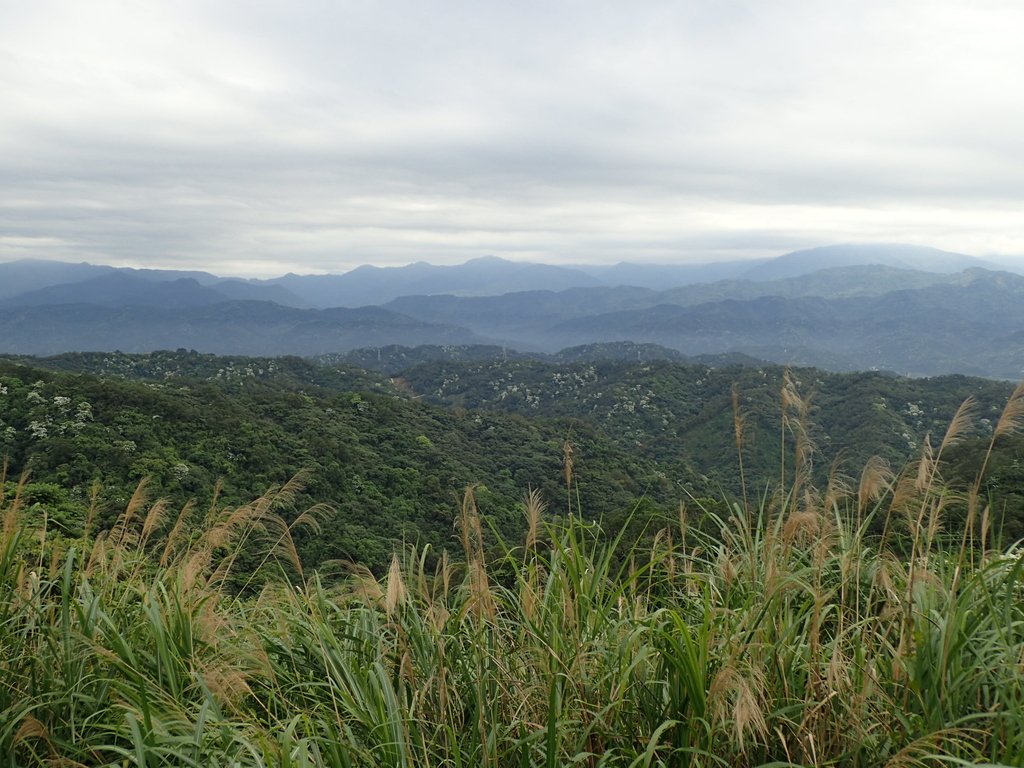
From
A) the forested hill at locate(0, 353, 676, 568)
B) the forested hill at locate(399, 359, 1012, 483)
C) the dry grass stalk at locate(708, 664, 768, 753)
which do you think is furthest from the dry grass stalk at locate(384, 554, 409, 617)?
the forested hill at locate(399, 359, 1012, 483)

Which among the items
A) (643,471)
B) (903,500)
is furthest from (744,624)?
(643,471)

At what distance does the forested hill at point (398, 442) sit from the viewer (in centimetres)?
2440

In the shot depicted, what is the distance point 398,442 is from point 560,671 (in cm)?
4724

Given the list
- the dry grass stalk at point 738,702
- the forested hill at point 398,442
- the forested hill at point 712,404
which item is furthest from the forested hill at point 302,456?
the forested hill at point 712,404

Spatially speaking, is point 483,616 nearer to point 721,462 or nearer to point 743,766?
point 743,766

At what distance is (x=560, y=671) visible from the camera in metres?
2.71

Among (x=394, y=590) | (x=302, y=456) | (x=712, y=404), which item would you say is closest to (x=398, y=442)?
(x=302, y=456)

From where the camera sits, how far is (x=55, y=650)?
3.19 meters

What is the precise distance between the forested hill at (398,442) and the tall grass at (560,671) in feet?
1.96

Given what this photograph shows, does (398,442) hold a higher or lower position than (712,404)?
higher

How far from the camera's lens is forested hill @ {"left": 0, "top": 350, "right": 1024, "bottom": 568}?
24.4 meters

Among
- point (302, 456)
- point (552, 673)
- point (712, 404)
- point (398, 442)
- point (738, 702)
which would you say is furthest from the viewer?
point (712, 404)

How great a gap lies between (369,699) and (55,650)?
5.46 feet

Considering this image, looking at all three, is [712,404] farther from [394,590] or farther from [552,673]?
[552,673]
